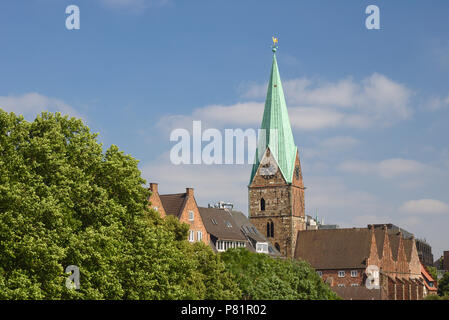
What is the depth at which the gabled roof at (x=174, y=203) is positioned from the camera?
77.5m

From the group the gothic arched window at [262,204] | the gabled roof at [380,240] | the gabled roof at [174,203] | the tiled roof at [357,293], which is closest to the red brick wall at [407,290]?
the gabled roof at [380,240]

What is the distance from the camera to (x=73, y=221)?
33.3m

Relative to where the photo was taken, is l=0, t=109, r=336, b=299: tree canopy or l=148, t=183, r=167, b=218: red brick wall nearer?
l=0, t=109, r=336, b=299: tree canopy

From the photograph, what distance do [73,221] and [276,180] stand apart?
91.2 m

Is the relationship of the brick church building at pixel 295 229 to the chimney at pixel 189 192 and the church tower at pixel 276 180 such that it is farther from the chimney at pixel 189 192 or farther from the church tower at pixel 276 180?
the chimney at pixel 189 192

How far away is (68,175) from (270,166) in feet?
299

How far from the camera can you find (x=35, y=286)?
1145 inches

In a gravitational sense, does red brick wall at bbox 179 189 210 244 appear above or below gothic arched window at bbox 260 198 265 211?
below

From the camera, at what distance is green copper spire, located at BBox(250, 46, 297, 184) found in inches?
4715

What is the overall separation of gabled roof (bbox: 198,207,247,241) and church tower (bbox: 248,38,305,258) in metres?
24.7

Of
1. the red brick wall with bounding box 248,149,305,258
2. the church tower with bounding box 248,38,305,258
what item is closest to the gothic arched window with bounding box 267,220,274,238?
the church tower with bounding box 248,38,305,258

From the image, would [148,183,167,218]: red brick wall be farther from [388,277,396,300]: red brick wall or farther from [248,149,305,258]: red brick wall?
[388,277,396,300]: red brick wall
